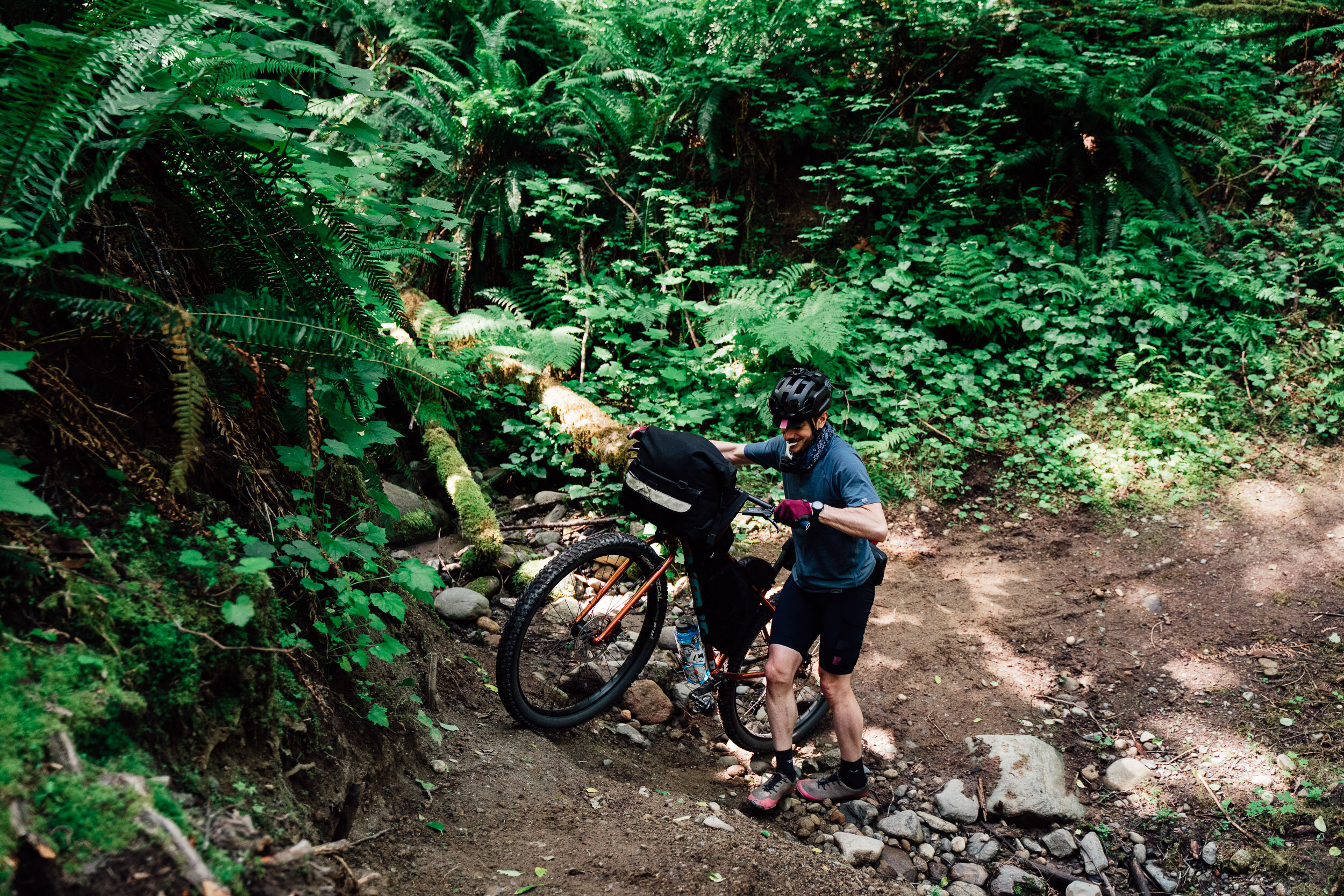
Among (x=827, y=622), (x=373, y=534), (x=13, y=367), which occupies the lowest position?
(x=827, y=622)

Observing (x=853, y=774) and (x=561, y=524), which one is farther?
(x=561, y=524)

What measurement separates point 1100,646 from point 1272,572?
1533 millimetres

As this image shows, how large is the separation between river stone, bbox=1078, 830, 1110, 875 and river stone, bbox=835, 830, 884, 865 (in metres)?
1.07

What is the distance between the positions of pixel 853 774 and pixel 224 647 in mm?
3188

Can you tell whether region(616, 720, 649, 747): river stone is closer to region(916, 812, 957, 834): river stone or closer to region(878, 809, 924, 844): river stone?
region(878, 809, 924, 844): river stone

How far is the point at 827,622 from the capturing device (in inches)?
146

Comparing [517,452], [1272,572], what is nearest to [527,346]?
[517,452]

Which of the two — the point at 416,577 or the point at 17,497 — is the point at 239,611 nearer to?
the point at 17,497

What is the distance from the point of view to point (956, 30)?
8758mm

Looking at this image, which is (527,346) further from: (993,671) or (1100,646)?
(1100,646)

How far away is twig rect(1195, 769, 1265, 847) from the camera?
11.9 ft

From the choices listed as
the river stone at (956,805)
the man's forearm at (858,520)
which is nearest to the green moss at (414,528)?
the man's forearm at (858,520)

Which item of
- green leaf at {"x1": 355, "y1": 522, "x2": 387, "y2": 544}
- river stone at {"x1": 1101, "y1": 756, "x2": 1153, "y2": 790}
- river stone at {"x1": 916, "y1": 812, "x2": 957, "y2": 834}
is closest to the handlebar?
green leaf at {"x1": 355, "y1": 522, "x2": 387, "y2": 544}

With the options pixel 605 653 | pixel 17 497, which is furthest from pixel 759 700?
pixel 17 497
